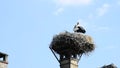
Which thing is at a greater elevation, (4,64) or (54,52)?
(54,52)

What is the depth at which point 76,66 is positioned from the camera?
33938 millimetres

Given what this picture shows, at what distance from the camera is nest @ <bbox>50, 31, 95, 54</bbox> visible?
1352 inches

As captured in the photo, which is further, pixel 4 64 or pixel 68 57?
pixel 68 57

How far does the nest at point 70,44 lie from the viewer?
113 feet

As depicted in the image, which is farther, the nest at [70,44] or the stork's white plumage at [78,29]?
the stork's white plumage at [78,29]

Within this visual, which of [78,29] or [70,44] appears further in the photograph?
[78,29]

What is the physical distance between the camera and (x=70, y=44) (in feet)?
113

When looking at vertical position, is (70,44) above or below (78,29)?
below

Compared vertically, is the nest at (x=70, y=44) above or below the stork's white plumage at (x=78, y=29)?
below

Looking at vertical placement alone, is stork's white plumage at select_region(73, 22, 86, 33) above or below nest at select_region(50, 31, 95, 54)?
above

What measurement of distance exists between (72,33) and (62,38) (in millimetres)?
855

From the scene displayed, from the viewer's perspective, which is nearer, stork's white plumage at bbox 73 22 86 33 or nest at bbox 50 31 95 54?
nest at bbox 50 31 95 54

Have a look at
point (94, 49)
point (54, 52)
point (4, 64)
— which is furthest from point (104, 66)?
point (4, 64)

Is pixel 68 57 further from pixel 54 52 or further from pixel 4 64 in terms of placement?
pixel 4 64
